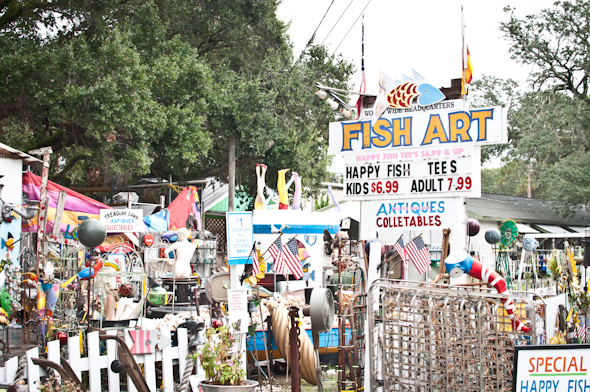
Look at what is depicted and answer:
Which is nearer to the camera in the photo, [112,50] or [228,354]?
[228,354]

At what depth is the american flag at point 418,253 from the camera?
28.9ft

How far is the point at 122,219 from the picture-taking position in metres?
14.3

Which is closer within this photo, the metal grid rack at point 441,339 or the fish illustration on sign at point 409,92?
the metal grid rack at point 441,339

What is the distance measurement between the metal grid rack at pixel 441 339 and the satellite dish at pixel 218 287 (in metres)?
3.13

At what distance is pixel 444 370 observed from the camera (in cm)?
482

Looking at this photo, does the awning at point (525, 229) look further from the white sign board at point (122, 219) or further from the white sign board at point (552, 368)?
the white sign board at point (552, 368)

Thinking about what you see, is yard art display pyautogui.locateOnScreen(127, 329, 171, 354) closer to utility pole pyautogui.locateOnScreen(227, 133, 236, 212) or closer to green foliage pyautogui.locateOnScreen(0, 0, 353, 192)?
green foliage pyautogui.locateOnScreen(0, 0, 353, 192)

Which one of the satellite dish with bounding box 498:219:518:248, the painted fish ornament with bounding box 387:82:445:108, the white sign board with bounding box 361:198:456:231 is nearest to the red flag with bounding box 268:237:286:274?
the white sign board with bounding box 361:198:456:231

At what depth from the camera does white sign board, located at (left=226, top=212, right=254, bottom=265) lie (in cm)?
695

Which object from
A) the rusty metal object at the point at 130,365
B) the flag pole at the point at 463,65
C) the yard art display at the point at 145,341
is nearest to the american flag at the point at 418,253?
the flag pole at the point at 463,65

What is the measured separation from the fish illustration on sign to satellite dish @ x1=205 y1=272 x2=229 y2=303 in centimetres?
330

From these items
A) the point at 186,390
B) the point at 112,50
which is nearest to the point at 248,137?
the point at 112,50

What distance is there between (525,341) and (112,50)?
1337 cm

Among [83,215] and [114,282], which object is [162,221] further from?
[114,282]
